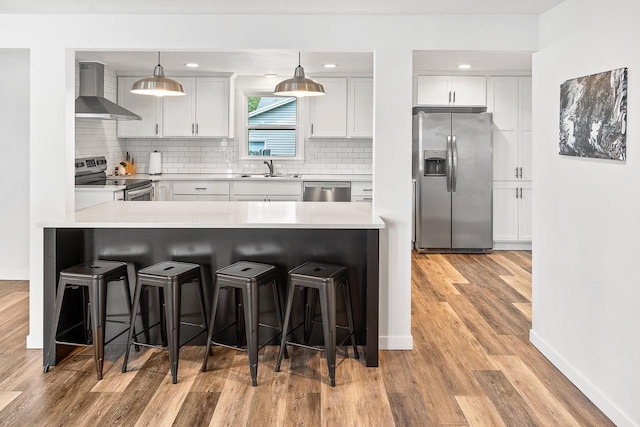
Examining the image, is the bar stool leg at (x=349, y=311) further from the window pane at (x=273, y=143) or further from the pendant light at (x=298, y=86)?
the window pane at (x=273, y=143)

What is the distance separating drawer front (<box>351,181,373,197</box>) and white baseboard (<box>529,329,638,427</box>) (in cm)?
343

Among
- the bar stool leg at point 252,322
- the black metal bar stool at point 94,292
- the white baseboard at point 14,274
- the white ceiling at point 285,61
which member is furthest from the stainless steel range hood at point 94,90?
the bar stool leg at point 252,322

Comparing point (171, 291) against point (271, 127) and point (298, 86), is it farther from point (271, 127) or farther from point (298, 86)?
point (271, 127)

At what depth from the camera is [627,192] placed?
2.71 m

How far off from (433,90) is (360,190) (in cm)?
161

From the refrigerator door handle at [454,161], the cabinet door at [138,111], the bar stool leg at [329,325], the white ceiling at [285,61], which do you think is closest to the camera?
the bar stool leg at [329,325]

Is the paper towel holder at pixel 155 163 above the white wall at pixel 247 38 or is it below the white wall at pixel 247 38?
below

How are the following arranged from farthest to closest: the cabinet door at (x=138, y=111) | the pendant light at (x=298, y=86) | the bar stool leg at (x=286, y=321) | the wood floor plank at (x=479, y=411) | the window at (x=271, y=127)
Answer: the window at (x=271, y=127) → the cabinet door at (x=138, y=111) → the pendant light at (x=298, y=86) → the bar stool leg at (x=286, y=321) → the wood floor plank at (x=479, y=411)

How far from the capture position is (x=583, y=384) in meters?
3.19

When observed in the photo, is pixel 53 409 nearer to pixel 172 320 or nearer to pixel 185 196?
pixel 172 320

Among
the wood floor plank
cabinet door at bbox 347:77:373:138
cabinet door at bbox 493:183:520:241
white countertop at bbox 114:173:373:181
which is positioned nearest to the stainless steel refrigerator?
cabinet door at bbox 493:183:520:241

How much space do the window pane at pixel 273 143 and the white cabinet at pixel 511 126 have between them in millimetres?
2624

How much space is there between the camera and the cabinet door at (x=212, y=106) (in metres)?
7.43

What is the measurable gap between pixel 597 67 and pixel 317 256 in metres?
1.97
